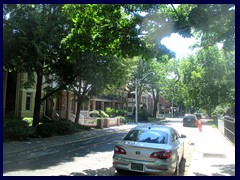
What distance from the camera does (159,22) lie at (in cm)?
939

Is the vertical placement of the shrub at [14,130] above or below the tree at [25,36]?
below

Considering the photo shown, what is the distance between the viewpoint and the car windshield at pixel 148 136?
28.3 feet

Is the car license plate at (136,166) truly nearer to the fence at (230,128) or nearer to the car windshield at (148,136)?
the car windshield at (148,136)

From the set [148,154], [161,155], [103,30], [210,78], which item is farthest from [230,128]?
[210,78]

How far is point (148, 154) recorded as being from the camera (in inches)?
314

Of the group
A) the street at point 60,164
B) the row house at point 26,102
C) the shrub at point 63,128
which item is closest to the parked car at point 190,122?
the row house at point 26,102

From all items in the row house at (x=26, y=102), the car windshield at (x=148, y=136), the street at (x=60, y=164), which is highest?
the row house at (x=26, y=102)

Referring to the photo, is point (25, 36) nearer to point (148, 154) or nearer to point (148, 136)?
point (148, 136)

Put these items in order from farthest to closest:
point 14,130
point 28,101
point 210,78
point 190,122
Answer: point 210,78, point 190,122, point 28,101, point 14,130

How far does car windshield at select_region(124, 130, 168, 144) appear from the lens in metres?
8.63

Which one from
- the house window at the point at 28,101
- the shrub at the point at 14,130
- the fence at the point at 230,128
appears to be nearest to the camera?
the fence at the point at 230,128

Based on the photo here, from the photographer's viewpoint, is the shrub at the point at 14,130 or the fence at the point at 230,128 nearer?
the fence at the point at 230,128

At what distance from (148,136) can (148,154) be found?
93 centimetres
